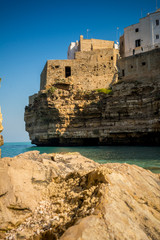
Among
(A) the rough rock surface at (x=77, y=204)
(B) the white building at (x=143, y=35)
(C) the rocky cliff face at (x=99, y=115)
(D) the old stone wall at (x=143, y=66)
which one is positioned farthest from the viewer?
(B) the white building at (x=143, y=35)

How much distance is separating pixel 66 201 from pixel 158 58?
103 ft

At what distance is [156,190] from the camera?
420 cm

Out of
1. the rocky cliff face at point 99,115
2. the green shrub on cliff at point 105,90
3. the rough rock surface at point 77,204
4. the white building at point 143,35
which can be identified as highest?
the white building at point 143,35

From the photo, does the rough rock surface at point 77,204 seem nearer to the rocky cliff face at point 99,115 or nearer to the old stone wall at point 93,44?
the rocky cliff face at point 99,115

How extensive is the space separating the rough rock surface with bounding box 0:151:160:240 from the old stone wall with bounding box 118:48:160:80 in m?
28.5

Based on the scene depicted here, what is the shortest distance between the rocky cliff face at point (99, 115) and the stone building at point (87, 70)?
2.31 meters

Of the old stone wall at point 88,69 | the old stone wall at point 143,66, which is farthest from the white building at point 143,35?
the old stone wall at point 143,66

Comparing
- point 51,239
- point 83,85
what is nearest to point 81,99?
point 83,85

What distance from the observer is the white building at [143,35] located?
3856cm

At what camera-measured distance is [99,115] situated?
33062 millimetres

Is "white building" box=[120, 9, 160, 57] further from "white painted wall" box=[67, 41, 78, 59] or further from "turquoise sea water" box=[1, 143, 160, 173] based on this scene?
"turquoise sea water" box=[1, 143, 160, 173]

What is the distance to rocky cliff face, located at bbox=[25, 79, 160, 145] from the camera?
92.5ft

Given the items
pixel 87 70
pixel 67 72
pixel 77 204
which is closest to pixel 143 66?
pixel 87 70

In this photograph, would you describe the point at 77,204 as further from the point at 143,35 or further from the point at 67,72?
the point at 143,35
